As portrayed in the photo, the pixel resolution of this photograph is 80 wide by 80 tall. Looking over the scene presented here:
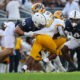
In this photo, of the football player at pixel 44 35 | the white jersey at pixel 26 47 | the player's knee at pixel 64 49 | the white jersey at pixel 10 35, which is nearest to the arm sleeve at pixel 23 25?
the football player at pixel 44 35

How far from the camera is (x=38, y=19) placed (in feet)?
34.8

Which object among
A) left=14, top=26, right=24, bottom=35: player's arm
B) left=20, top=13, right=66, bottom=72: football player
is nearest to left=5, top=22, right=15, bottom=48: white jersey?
left=14, top=26, right=24, bottom=35: player's arm

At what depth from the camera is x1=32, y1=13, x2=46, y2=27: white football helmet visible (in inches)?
415

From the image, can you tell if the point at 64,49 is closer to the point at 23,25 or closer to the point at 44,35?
the point at 44,35

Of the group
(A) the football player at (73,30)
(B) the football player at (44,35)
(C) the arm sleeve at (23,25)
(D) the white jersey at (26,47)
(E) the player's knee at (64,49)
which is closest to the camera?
(C) the arm sleeve at (23,25)

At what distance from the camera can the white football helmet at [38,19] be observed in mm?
10547

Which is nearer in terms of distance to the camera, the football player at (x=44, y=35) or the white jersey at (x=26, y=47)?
the football player at (x=44, y=35)

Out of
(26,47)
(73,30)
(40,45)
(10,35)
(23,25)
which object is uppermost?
(23,25)

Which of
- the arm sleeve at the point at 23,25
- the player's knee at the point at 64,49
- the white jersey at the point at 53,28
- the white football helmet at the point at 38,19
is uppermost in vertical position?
the white football helmet at the point at 38,19

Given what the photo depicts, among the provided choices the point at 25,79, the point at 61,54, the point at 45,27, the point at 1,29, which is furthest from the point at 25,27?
the point at 25,79

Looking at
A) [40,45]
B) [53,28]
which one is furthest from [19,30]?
[53,28]

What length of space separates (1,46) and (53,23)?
238 cm

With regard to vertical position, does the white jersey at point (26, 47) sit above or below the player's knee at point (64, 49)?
below

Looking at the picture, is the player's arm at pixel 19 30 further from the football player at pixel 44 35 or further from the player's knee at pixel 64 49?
the player's knee at pixel 64 49
